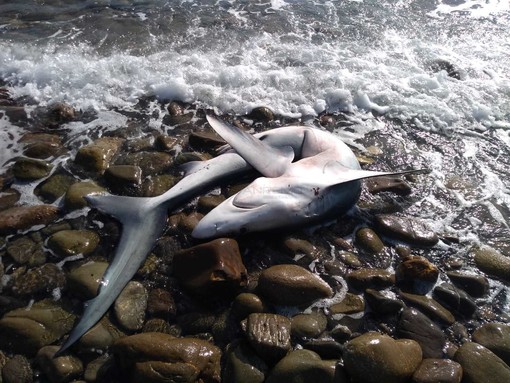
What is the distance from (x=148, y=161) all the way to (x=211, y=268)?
6.66ft

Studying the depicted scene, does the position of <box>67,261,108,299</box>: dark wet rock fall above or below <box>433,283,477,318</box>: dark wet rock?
above

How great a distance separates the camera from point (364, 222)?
4.90m

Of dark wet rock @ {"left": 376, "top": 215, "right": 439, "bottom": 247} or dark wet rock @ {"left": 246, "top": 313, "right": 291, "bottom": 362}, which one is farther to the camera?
dark wet rock @ {"left": 376, "top": 215, "right": 439, "bottom": 247}

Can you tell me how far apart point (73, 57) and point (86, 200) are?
4054mm

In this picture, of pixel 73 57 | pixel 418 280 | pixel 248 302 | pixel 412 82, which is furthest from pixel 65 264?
pixel 412 82

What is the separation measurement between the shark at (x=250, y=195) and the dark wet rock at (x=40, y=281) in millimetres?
417

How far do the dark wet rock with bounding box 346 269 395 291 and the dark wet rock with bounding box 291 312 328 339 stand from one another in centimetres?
53

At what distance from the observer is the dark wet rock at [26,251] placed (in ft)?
13.6

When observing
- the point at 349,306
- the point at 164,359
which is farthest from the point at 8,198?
the point at 349,306

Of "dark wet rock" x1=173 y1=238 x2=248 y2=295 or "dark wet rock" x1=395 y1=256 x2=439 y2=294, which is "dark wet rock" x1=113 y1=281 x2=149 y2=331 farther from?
"dark wet rock" x1=395 y1=256 x2=439 y2=294

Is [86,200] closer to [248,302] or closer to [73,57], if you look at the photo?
[248,302]

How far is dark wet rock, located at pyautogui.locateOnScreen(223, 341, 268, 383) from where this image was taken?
332cm

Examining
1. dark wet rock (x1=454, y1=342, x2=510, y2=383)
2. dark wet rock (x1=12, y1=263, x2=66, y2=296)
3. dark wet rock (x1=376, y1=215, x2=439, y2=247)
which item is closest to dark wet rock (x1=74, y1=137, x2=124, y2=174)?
dark wet rock (x1=12, y1=263, x2=66, y2=296)

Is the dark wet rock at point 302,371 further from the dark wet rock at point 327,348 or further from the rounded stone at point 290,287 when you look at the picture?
the rounded stone at point 290,287
